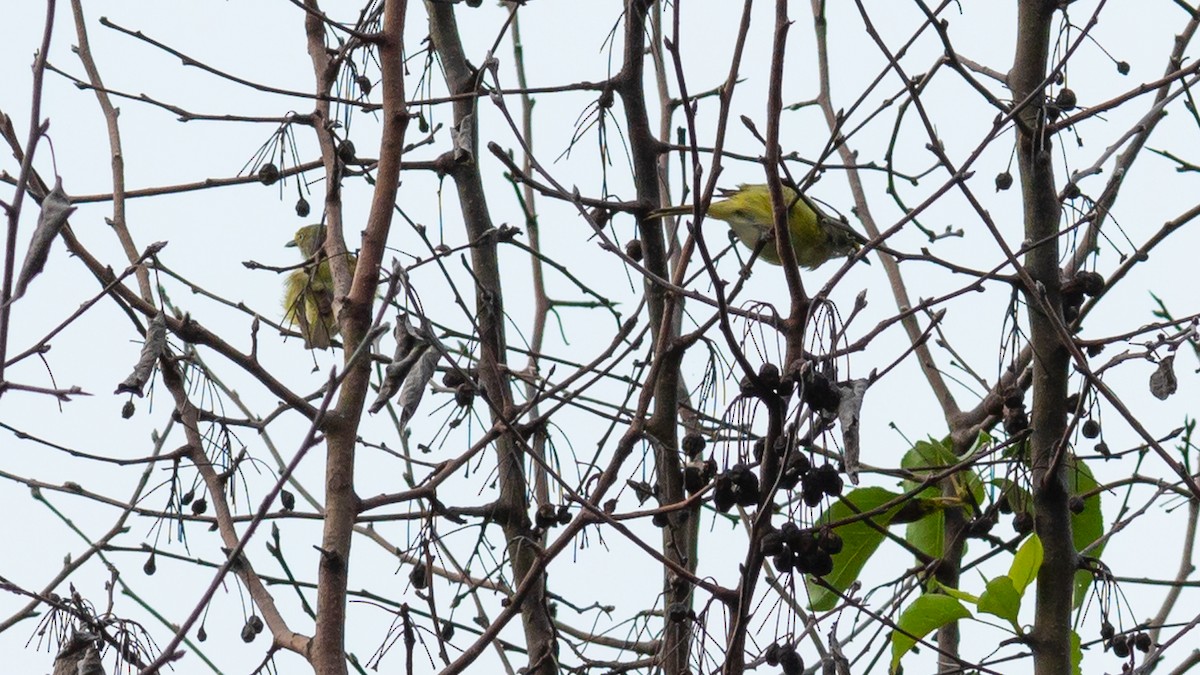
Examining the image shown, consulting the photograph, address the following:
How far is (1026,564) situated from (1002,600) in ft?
0.31

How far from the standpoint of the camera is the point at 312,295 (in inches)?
153

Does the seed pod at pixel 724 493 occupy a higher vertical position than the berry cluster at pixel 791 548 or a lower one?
higher

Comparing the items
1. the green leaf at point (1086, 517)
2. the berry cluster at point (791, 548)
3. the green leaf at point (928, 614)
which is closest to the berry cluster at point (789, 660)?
the berry cluster at point (791, 548)

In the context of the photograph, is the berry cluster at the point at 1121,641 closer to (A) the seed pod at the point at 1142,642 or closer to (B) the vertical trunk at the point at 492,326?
(A) the seed pod at the point at 1142,642

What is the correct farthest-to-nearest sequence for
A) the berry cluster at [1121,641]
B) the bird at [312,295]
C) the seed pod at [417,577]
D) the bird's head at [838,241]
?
the bird's head at [838,241] < the bird at [312,295] < the seed pod at [417,577] < the berry cluster at [1121,641]

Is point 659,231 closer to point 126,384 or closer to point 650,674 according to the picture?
point 650,674

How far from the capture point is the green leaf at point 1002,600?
108 inches

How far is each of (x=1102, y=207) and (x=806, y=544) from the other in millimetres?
1456

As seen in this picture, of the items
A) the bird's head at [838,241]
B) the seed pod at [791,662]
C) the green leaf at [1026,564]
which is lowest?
the seed pod at [791,662]

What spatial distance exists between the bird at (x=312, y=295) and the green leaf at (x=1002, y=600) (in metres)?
1.80

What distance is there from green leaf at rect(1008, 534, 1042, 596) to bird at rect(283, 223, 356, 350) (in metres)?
1.83

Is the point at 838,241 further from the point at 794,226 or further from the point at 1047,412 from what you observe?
the point at 1047,412

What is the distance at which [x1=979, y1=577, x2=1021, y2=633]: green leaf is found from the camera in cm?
274

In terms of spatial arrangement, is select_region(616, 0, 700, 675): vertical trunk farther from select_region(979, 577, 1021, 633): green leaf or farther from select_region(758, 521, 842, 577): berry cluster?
select_region(758, 521, 842, 577): berry cluster
